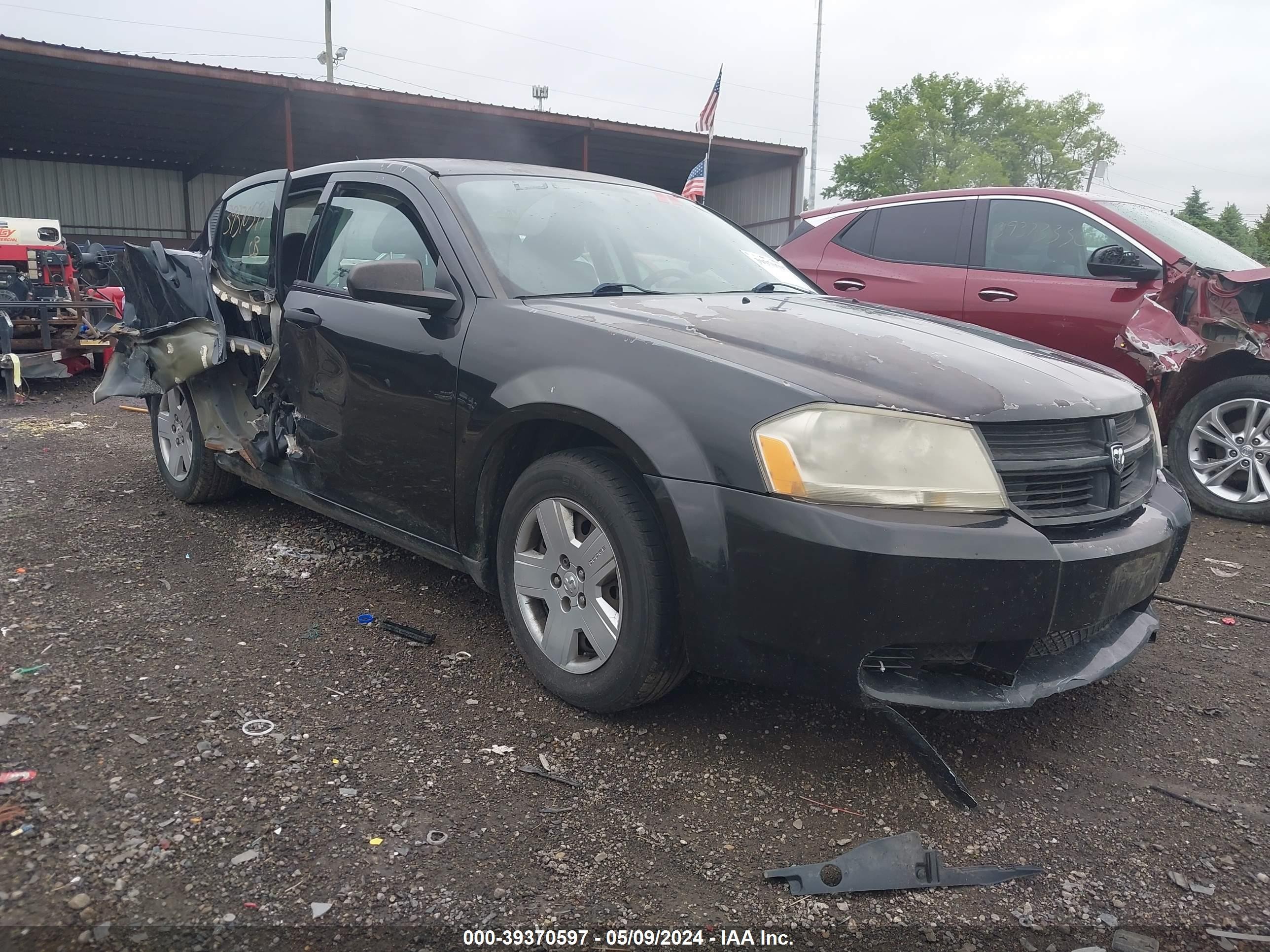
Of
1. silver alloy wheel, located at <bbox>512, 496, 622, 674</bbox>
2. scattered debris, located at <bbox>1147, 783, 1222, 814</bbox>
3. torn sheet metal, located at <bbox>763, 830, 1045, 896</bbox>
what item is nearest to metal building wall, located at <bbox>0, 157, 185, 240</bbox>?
silver alloy wheel, located at <bbox>512, 496, 622, 674</bbox>

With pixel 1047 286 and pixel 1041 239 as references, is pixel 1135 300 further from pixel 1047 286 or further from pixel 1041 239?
pixel 1041 239

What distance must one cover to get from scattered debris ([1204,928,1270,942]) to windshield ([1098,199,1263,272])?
13.5 feet

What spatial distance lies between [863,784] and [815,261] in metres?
4.57

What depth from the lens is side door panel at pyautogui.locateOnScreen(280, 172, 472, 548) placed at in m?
3.08

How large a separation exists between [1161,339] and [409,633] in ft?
13.7

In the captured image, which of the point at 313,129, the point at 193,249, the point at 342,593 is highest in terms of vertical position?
the point at 313,129

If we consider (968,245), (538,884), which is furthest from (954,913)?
(968,245)

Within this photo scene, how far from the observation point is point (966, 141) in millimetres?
57844

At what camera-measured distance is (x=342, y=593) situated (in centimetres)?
379

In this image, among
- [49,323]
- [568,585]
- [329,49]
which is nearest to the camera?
[568,585]

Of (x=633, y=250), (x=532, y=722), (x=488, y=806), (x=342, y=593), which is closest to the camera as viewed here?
(x=488, y=806)

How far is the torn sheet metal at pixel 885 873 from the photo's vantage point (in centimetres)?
206

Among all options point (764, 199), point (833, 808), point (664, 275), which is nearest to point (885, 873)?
point (833, 808)

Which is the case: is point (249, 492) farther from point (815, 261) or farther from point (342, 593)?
point (815, 261)
